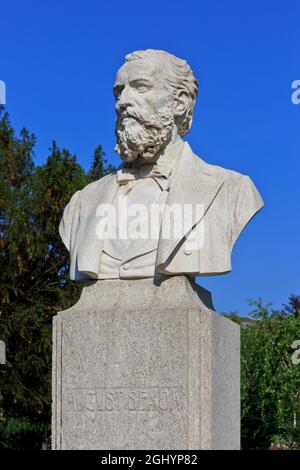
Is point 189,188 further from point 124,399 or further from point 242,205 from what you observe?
point 124,399

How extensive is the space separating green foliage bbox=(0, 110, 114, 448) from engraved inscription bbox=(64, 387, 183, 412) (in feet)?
37.8

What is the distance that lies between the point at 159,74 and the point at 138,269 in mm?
1594

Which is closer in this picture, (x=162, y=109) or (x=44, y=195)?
(x=162, y=109)

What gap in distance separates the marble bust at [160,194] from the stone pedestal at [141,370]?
199 mm

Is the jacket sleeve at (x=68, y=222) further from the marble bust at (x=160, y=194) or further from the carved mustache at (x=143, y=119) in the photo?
the carved mustache at (x=143, y=119)

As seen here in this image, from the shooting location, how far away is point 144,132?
8180 millimetres

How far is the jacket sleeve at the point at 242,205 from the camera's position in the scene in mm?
8203

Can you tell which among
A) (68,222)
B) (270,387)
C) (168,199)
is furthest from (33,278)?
(168,199)

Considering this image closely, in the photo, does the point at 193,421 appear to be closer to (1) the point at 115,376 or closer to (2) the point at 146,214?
(1) the point at 115,376

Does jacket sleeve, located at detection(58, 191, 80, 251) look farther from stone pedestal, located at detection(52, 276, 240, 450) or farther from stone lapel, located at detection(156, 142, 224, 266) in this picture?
stone lapel, located at detection(156, 142, 224, 266)

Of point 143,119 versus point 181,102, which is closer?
point 143,119

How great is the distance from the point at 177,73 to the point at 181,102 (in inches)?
9.4

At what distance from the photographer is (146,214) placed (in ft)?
27.0
